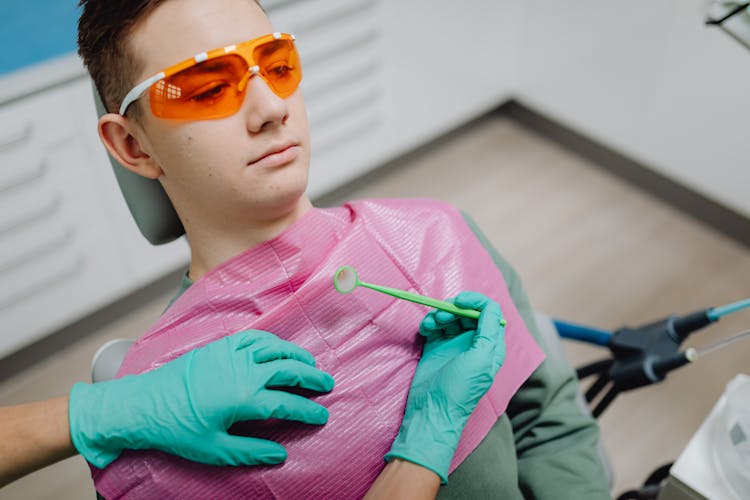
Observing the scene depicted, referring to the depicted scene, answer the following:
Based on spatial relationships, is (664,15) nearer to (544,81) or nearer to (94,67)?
(544,81)

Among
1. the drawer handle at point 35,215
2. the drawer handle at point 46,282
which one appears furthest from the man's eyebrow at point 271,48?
the drawer handle at point 46,282

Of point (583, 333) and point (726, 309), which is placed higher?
point (726, 309)

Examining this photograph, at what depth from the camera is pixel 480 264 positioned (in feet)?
3.81

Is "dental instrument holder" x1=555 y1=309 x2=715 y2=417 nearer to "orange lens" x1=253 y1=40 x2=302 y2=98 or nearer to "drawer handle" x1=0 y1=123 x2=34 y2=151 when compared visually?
"orange lens" x1=253 y1=40 x2=302 y2=98

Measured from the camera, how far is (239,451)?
0.89 metres

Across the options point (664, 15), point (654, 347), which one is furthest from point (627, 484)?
point (664, 15)

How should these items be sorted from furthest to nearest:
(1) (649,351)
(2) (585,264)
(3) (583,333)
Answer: (2) (585,264)
(3) (583,333)
(1) (649,351)

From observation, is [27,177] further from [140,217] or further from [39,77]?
[140,217]

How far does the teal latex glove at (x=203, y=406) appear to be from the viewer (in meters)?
0.90

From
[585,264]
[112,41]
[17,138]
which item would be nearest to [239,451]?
[112,41]

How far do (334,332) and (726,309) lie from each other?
2.14 feet

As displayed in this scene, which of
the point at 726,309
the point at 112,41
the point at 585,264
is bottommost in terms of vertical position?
the point at 585,264

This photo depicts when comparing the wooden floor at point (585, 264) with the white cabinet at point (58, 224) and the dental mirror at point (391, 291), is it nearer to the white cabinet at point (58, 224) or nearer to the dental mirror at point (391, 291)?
the white cabinet at point (58, 224)

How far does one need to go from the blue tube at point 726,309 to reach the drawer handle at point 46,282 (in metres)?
1.58
